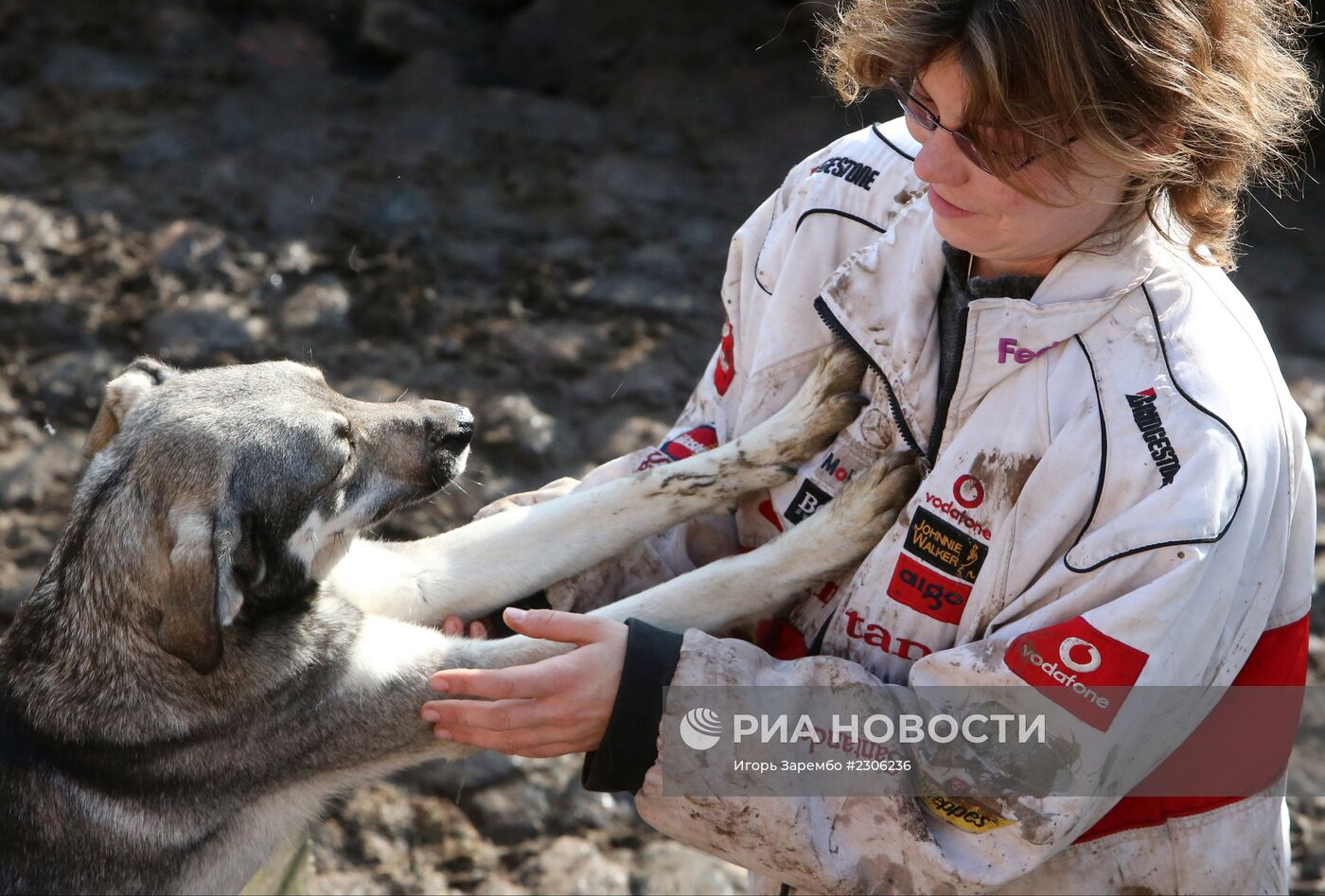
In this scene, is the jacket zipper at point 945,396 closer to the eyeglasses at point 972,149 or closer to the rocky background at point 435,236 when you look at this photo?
the eyeglasses at point 972,149

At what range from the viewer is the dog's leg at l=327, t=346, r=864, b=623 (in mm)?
2629

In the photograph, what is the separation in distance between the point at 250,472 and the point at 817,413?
51.1 inches

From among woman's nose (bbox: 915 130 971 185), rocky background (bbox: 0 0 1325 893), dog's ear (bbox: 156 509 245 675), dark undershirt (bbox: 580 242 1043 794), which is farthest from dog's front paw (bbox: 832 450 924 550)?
rocky background (bbox: 0 0 1325 893)

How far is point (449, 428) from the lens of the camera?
323 centimetres

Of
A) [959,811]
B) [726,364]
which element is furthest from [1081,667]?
[726,364]

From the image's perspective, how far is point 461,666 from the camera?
2.83 meters

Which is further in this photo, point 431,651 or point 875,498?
point 431,651

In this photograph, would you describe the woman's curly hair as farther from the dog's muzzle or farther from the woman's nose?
the dog's muzzle

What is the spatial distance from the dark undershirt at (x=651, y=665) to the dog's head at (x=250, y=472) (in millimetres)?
893

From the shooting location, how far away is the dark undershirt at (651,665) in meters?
2.26

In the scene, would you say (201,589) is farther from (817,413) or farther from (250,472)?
(817,413)

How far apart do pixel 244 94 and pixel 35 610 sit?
495 cm

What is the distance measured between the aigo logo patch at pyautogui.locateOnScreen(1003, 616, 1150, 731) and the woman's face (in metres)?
0.64

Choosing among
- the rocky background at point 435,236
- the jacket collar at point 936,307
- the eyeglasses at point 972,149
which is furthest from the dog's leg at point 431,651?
the rocky background at point 435,236
